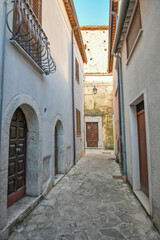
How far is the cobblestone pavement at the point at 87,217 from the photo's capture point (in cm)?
243

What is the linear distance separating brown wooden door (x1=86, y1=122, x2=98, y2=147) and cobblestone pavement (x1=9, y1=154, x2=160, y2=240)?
10.5 meters

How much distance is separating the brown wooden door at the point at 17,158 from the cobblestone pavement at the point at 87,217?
0.54 metres

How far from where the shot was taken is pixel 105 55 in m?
16.3

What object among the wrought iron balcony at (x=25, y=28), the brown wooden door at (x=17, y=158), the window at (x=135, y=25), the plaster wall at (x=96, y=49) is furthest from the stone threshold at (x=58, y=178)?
the plaster wall at (x=96, y=49)

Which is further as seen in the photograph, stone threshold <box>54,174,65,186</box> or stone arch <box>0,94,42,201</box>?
stone threshold <box>54,174,65,186</box>

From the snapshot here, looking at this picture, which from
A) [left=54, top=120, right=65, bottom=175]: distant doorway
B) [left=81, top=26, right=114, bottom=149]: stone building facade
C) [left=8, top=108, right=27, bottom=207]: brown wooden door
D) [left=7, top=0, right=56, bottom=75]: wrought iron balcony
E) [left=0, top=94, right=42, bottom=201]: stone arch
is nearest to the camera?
[left=7, top=0, right=56, bottom=75]: wrought iron balcony

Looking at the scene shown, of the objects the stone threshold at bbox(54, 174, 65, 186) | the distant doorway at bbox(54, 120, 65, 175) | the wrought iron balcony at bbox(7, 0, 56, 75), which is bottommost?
the stone threshold at bbox(54, 174, 65, 186)

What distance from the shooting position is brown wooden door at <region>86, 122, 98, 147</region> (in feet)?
49.8

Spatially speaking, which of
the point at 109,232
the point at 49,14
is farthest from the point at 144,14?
the point at 109,232

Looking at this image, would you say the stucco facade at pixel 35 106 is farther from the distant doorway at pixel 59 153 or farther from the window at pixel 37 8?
the window at pixel 37 8

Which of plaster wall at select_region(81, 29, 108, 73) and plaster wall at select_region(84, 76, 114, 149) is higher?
plaster wall at select_region(81, 29, 108, 73)

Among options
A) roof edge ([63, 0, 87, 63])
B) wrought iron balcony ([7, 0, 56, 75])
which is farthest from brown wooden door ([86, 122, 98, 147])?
wrought iron balcony ([7, 0, 56, 75])

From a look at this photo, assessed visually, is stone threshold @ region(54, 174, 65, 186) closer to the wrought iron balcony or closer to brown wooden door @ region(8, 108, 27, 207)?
brown wooden door @ region(8, 108, 27, 207)

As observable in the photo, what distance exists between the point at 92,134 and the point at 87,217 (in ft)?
40.3
